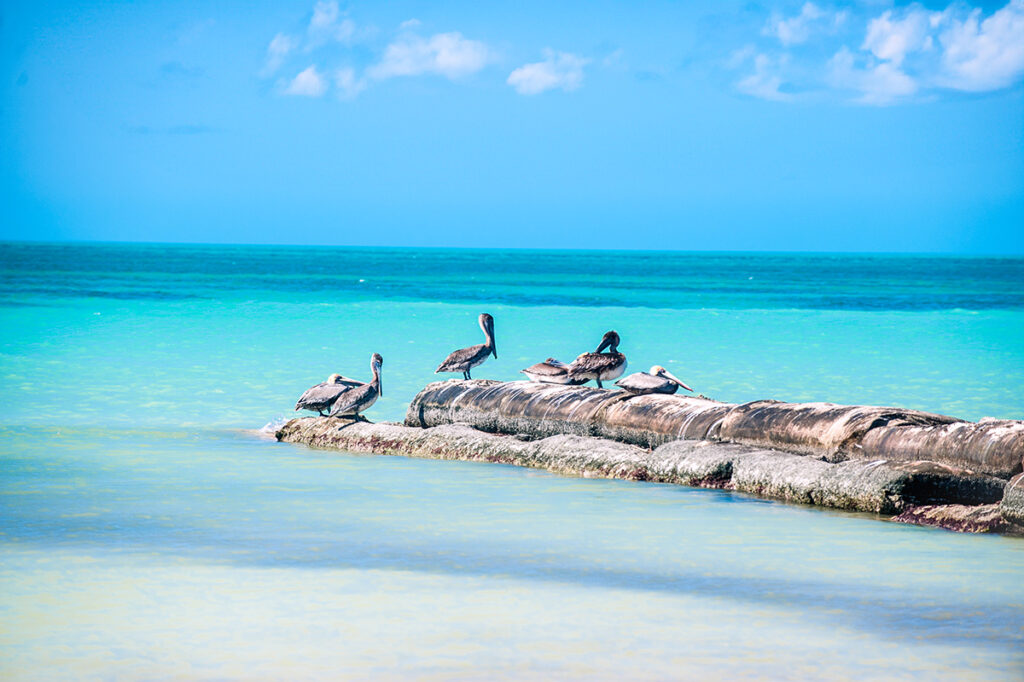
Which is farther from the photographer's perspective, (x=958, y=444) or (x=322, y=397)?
(x=322, y=397)

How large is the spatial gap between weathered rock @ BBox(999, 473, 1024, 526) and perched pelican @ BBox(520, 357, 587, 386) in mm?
4121

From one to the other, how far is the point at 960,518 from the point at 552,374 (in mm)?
4110

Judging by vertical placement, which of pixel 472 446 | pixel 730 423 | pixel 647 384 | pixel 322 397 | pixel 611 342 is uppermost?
pixel 611 342

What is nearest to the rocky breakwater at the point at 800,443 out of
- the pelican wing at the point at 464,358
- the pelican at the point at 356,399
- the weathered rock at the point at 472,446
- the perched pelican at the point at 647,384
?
the perched pelican at the point at 647,384

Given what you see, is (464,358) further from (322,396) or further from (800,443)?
(800,443)

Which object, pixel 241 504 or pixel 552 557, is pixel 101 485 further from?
pixel 552 557

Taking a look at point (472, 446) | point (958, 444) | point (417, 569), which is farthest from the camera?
point (472, 446)

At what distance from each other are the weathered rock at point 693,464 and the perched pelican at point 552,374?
820 mm

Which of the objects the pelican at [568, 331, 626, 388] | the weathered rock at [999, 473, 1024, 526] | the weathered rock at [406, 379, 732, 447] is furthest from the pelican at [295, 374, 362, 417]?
the weathered rock at [999, 473, 1024, 526]

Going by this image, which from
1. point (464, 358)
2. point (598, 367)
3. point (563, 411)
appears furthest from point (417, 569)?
point (464, 358)

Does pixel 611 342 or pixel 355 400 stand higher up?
pixel 611 342

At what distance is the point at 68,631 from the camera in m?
4.64

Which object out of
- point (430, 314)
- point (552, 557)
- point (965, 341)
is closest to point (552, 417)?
point (552, 557)

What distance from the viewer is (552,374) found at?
395 inches
